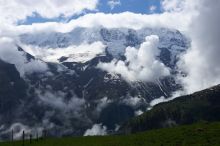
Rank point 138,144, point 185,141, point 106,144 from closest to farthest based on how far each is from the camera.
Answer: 1. point 185,141
2. point 138,144
3. point 106,144

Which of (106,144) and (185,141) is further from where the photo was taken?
(106,144)

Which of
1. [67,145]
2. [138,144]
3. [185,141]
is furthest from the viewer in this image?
[67,145]

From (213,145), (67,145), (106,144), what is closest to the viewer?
(213,145)

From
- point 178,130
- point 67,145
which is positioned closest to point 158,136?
point 178,130

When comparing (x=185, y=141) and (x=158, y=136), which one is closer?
(x=185, y=141)

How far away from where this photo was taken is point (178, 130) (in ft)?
628

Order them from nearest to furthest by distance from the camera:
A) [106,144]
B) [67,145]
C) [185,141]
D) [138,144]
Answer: [185,141] → [138,144] → [106,144] → [67,145]

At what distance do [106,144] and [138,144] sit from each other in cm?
1846

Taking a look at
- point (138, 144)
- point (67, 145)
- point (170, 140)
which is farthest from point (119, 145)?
point (67, 145)

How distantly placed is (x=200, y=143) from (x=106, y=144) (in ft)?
158

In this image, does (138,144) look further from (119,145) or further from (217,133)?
(217,133)

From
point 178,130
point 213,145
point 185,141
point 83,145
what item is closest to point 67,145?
point 83,145

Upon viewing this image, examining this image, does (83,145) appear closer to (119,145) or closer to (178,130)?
(119,145)

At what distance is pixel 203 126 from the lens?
191 meters
